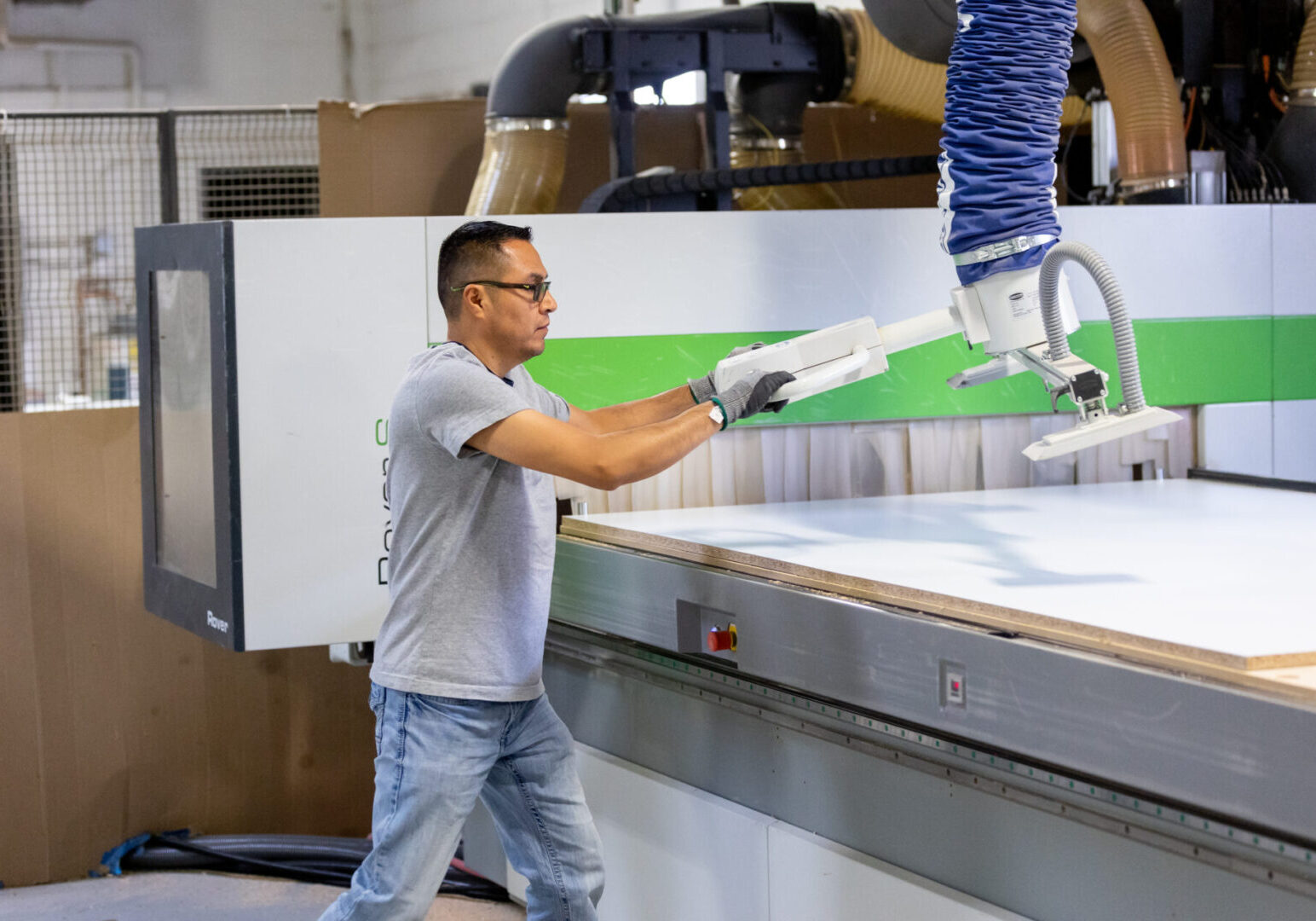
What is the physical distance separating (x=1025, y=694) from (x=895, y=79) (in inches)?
88.8

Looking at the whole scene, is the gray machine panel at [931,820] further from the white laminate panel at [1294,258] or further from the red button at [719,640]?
the white laminate panel at [1294,258]

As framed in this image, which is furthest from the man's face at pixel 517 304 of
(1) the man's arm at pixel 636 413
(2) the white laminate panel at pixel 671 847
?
(2) the white laminate panel at pixel 671 847

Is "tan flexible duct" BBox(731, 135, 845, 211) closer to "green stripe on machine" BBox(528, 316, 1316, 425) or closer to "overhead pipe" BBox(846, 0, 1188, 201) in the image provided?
"overhead pipe" BBox(846, 0, 1188, 201)

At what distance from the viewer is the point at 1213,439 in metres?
2.96

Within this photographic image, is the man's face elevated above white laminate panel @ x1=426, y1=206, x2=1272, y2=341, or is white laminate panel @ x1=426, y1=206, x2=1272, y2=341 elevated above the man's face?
white laminate panel @ x1=426, y1=206, x2=1272, y2=341

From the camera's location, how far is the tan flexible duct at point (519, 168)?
3242mm

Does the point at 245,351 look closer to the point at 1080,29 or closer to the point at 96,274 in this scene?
the point at 1080,29

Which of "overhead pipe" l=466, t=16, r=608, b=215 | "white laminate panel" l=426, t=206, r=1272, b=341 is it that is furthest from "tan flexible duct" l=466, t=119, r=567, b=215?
"white laminate panel" l=426, t=206, r=1272, b=341

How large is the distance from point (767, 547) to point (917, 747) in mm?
433

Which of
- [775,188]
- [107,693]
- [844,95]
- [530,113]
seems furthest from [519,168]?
[107,693]

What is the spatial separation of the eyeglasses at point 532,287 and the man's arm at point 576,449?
22 cm

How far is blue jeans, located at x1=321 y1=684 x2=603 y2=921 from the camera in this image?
6.08ft

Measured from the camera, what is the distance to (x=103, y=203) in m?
4.21

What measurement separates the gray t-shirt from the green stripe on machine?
2.20 ft
